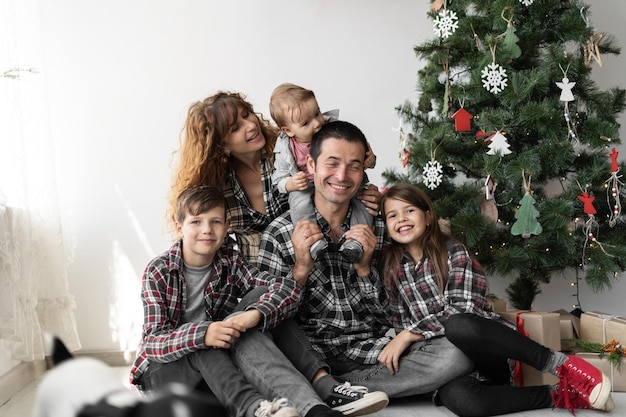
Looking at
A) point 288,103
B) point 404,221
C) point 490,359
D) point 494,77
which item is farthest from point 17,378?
point 494,77

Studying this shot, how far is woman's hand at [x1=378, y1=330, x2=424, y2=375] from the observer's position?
1946mm

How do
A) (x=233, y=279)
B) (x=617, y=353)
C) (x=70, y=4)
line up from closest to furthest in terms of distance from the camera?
(x=233, y=279), (x=617, y=353), (x=70, y=4)

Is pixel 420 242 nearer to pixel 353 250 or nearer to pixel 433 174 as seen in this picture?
pixel 353 250

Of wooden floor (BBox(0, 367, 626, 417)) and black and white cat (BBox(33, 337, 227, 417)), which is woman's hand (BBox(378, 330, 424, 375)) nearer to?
wooden floor (BBox(0, 367, 626, 417))

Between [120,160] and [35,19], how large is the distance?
28.1 inches

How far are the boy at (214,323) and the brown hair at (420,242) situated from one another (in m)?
0.32

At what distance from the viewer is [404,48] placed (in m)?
3.21

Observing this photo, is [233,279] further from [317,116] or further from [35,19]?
[35,19]

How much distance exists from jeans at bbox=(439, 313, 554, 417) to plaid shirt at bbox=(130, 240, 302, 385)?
471 millimetres

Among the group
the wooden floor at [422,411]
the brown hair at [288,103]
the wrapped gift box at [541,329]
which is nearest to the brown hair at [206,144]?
the brown hair at [288,103]

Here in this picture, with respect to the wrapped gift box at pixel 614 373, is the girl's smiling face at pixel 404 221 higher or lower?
higher

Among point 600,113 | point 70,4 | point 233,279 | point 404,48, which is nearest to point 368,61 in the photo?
point 404,48

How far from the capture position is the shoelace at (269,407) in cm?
152

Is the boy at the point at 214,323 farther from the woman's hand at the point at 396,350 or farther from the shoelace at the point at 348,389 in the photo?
the woman's hand at the point at 396,350
